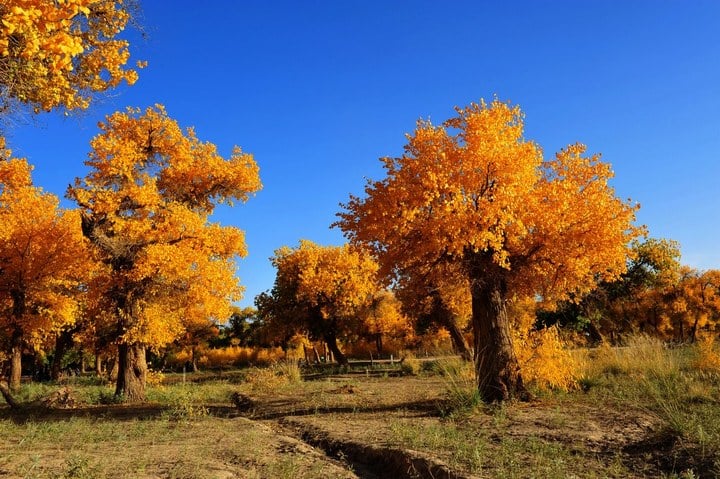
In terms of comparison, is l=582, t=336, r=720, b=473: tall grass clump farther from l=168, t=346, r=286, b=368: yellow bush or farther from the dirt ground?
l=168, t=346, r=286, b=368: yellow bush

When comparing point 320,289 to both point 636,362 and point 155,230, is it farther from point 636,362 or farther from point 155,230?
point 636,362

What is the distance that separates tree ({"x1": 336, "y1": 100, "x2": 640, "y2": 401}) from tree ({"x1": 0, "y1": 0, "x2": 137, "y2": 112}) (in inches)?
245

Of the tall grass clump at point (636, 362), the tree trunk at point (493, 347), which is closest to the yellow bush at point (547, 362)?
the tree trunk at point (493, 347)

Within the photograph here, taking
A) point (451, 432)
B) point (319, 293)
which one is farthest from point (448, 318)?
point (451, 432)

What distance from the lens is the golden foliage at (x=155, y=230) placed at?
16.6m

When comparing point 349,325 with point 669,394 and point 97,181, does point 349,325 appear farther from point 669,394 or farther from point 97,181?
point 669,394

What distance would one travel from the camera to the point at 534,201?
1105cm

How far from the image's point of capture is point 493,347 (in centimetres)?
1191

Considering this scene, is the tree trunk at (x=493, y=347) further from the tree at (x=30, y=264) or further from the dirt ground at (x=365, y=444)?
the tree at (x=30, y=264)

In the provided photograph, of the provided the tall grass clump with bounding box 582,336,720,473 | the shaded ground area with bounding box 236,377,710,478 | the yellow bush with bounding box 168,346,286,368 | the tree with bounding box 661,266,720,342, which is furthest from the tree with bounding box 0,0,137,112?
the tree with bounding box 661,266,720,342

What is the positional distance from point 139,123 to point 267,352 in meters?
45.4

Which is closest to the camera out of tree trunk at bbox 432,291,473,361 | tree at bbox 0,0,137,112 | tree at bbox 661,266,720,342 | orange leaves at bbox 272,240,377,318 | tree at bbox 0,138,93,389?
tree at bbox 0,0,137,112

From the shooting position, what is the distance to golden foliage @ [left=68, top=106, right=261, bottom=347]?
1661 cm

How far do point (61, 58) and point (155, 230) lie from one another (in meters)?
11.1
